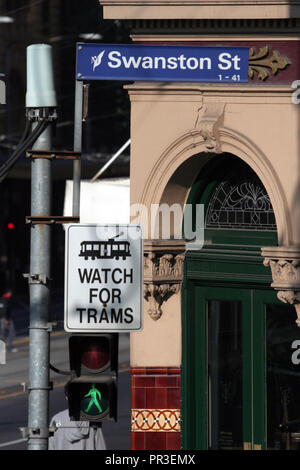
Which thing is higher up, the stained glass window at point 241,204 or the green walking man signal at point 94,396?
the stained glass window at point 241,204

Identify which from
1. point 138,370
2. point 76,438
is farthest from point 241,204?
point 76,438

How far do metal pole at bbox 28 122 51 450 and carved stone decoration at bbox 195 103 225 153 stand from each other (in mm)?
4130

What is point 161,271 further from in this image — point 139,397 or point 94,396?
point 94,396

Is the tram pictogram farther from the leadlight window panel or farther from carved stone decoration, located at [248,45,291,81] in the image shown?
the leadlight window panel

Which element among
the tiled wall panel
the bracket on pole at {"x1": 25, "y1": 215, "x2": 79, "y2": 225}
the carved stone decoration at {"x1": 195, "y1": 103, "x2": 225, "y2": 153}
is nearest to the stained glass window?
the carved stone decoration at {"x1": 195, "y1": 103, "x2": 225, "y2": 153}

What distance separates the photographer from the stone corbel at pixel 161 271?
15180mm

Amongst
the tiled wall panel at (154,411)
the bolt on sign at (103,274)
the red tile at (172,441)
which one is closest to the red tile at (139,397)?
the tiled wall panel at (154,411)

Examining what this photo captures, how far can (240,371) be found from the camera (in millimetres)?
15586

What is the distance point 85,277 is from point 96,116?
153 feet

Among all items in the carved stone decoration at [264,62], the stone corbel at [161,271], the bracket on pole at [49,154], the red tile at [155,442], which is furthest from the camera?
the red tile at [155,442]

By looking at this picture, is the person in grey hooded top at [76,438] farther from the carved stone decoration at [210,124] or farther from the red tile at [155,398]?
the carved stone decoration at [210,124]

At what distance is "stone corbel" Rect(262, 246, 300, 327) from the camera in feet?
46.4

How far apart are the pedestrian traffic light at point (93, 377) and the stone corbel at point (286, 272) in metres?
3.73
